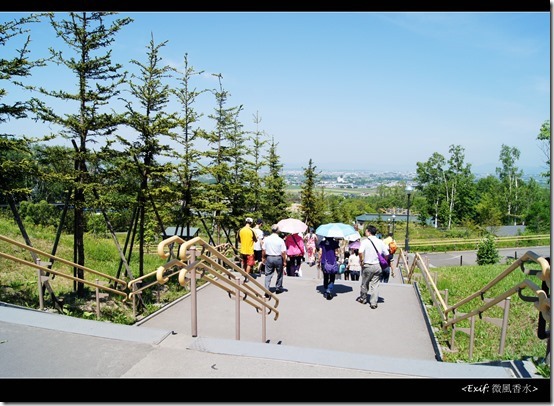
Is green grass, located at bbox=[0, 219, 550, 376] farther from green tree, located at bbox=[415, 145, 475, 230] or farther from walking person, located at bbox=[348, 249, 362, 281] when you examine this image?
green tree, located at bbox=[415, 145, 475, 230]

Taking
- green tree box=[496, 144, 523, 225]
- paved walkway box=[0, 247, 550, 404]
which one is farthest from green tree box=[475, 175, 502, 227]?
paved walkway box=[0, 247, 550, 404]

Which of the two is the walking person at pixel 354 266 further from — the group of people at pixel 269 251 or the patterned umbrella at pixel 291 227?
the patterned umbrella at pixel 291 227

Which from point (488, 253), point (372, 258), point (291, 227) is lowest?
point (488, 253)

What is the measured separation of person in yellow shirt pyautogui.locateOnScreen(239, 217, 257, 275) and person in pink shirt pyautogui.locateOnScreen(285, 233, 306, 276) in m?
1.51

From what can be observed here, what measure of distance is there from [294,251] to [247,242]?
1.90 m

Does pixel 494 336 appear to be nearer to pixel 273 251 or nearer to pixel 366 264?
pixel 366 264

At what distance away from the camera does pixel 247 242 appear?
935 centimetres

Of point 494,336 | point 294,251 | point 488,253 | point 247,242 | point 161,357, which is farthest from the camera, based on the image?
point 488,253

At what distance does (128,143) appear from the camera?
10859 millimetres

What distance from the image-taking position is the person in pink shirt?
1070cm

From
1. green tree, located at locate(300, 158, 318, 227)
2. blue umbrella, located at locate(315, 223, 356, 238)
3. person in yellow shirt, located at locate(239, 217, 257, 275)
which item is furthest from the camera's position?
green tree, located at locate(300, 158, 318, 227)

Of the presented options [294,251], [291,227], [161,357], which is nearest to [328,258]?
[294,251]
